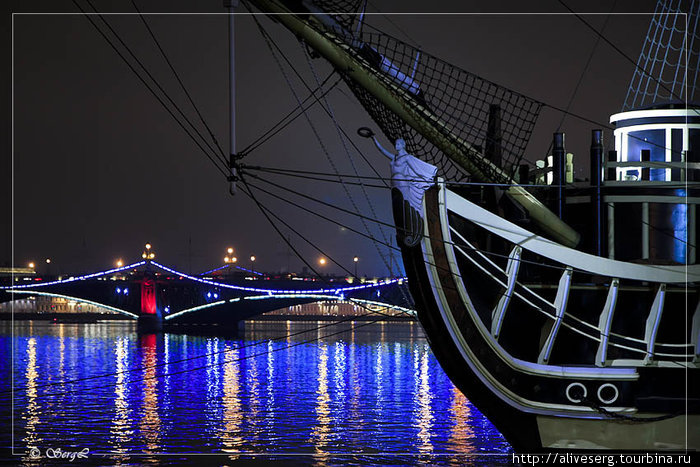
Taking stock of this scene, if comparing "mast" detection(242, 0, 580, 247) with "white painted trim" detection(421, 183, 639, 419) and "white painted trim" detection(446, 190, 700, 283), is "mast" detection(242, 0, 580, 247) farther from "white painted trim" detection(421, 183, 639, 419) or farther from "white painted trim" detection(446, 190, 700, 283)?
"white painted trim" detection(421, 183, 639, 419)

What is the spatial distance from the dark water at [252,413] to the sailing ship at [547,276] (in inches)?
268

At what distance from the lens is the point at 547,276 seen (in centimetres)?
1627

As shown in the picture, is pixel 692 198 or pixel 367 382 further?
pixel 367 382

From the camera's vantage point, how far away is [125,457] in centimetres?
2388

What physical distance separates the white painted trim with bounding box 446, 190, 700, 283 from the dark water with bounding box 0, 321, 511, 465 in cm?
748

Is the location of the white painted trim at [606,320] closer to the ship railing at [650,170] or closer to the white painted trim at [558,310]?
the white painted trim at [558,310]

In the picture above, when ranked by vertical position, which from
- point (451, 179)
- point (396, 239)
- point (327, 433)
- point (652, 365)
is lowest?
point (327, 433)

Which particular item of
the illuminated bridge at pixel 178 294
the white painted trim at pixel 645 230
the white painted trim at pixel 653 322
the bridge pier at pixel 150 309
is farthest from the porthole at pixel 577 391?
the bridge pier at pixel 150 309

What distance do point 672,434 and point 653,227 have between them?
328 cm

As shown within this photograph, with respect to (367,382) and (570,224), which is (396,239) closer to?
(570,224)

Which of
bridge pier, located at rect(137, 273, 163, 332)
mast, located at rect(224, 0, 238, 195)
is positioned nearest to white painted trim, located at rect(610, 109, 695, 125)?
mast, located at rect(224, 0, 238, 195)

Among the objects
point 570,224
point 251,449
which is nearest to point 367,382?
point 251,449

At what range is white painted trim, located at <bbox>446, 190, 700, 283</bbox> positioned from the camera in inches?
601

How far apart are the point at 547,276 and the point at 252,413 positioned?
60.9 feet
